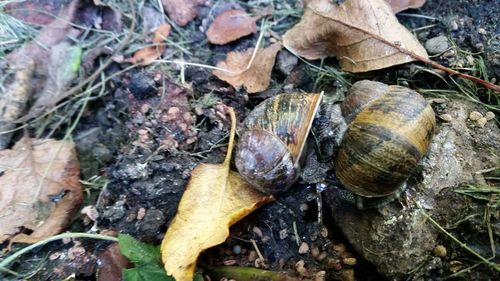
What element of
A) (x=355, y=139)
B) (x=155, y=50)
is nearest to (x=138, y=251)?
(x=355, y=139)

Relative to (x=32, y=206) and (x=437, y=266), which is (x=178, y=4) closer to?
(x=32, y=206)

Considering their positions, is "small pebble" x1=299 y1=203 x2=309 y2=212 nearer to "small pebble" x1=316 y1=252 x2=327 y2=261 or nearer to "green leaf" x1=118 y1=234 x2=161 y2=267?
"small pebble" x1=316 y1=252 x2=327 y2=261

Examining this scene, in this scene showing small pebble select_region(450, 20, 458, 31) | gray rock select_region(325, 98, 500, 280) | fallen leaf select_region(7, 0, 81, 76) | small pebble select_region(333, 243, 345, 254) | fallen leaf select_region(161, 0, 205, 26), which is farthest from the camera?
fallen leaf select_region(161, 0, 205, 26)

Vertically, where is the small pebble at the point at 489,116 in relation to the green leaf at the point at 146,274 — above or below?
above

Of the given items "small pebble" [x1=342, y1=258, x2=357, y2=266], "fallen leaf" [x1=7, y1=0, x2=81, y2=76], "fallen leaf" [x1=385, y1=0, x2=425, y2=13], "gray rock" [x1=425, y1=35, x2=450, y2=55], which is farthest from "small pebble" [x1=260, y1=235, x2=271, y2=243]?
"fallen leaf" [x1=7, y1=0, x2=81, y2=76]

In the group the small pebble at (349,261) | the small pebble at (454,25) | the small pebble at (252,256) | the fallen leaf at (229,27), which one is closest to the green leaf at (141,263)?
the small pebble at (252,256)

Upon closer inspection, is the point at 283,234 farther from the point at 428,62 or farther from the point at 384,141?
the point at 428,62

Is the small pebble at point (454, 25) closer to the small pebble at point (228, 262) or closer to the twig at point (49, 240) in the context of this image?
the small pebble at point (228, 262)
